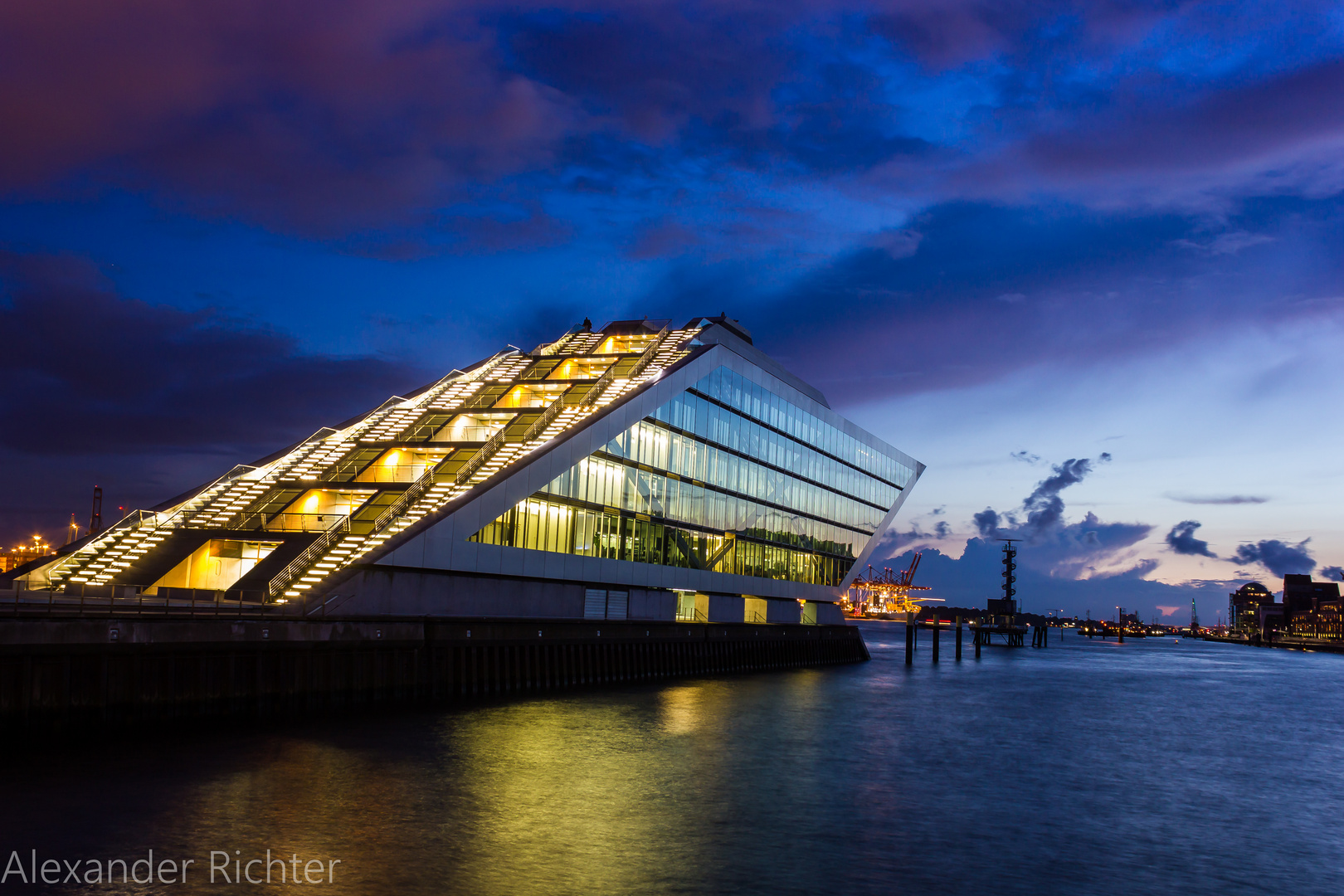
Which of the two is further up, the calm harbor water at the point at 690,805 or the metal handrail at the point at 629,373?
the metal handrail at the point at 629,373

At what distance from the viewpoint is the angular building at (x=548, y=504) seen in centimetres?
4138

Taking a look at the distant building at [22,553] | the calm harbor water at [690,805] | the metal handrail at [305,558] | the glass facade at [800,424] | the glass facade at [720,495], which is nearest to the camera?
the calm harbor water at [690,805]

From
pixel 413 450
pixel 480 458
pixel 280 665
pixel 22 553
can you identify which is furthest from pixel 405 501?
pixel 22 553

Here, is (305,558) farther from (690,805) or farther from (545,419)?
(690,805)

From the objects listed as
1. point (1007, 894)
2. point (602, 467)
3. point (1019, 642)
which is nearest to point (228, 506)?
point (602, 467)

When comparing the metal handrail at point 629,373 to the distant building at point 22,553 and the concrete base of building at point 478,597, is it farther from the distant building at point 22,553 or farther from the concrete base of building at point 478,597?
the distant building at point 22,553

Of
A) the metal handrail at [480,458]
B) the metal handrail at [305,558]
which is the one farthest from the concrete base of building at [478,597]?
the metal handrail at [480,458]

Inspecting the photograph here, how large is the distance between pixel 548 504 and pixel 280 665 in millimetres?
19437

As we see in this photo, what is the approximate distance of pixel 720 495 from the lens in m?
68.7

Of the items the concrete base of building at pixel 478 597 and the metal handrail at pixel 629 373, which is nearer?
the concrete base of building at pixel 478 597

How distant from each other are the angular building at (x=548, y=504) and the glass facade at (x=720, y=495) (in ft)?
0.50

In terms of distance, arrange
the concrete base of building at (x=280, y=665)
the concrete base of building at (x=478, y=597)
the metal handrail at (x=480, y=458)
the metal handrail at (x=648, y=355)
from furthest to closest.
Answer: the metal handrail at (x=648, y=355) < the metal handrail at (x=480, y=458) < the concrete base of building at (x=478, y=597) < the concrete base of building at (x=280, y=665)

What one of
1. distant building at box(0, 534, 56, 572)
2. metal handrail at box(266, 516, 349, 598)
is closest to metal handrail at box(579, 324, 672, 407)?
metal handrail at box(266, 516, 349, 598)

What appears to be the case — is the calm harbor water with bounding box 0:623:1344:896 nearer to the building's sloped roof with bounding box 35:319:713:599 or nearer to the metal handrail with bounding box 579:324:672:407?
the building's sloped roof with bounding box 35:319:713:599
